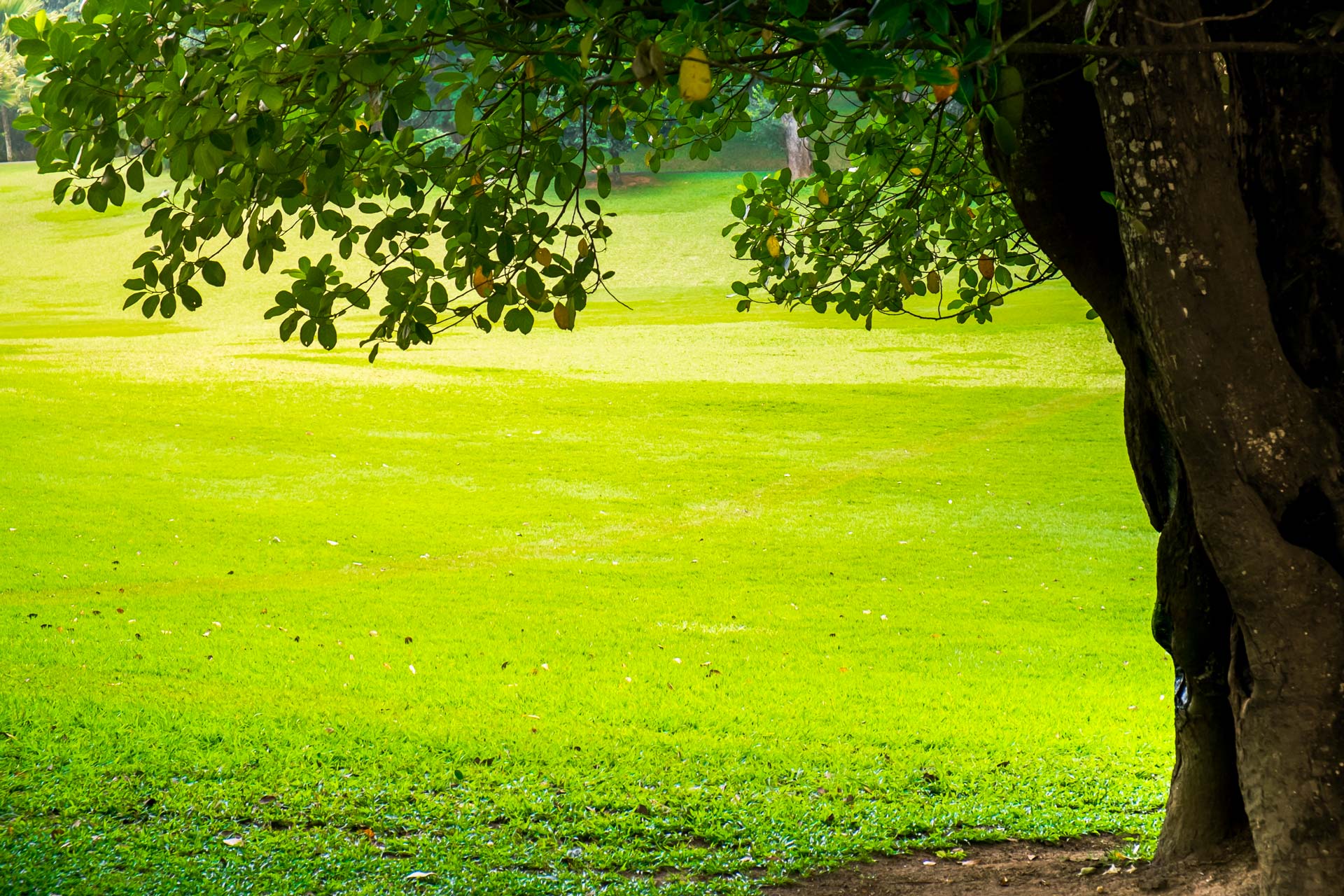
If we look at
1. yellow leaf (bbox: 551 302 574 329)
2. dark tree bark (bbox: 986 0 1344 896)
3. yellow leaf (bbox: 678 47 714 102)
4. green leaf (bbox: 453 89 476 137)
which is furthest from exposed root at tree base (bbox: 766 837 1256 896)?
green leaf (bbox: 453 89 476 137)

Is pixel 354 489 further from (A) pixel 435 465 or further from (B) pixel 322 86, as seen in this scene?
(B) pixel 322 86

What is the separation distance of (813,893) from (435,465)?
42.2ft

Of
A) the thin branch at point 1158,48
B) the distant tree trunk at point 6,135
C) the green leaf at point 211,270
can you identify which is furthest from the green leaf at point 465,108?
the distant tree trunk at point 6,135

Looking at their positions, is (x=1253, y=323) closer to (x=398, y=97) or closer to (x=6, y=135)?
(x=398, y=97)

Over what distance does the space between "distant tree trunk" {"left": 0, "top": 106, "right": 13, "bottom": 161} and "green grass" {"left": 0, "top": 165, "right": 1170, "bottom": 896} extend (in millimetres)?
50424

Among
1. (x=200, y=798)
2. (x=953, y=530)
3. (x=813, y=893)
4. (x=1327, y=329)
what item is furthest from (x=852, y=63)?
(x=953, y=530)

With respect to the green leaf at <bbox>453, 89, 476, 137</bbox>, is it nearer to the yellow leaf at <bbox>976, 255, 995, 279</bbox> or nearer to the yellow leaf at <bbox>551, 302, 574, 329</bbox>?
the yellow leaf at <bbox>551, 302, 574, 329</bbox>

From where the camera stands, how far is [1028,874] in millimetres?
5238

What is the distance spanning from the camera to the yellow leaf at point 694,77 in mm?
2607

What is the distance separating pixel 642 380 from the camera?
2461 centimetres

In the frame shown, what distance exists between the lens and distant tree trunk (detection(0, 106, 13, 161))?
215 feet

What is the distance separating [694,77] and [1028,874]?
404cm

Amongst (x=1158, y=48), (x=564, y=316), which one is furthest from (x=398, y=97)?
(x=1158, y=48)

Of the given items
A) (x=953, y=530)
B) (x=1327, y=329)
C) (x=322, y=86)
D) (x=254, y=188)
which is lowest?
(x=953, y=530)
